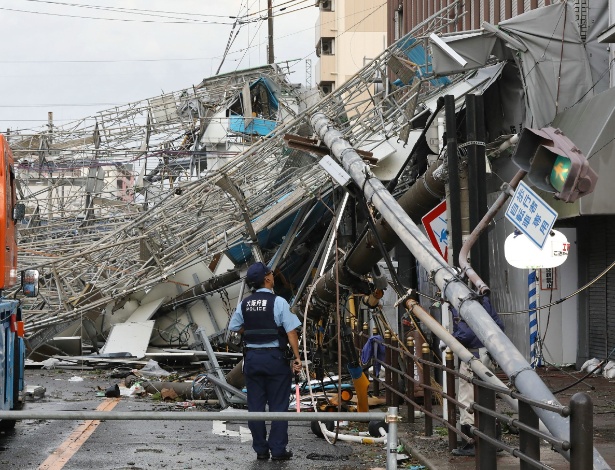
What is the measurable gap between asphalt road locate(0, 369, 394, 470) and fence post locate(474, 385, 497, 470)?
7.16 ft

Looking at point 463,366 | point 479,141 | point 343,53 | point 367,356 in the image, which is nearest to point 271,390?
point 463,366

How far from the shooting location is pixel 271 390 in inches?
399

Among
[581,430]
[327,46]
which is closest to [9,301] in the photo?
[581,430]

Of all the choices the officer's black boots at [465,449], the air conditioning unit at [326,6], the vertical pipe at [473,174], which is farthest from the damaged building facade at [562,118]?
the air conditioning unit at [326,6]

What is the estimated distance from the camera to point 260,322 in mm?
10047

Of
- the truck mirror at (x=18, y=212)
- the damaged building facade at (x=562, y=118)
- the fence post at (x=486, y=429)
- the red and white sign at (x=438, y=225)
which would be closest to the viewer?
A: the fence post at (x=486, y=429)

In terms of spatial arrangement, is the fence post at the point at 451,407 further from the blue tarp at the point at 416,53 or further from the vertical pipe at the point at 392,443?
the blue tarp at the point at 416,53

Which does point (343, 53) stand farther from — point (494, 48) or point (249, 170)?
point (494, 48)

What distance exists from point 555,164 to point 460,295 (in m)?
1.52

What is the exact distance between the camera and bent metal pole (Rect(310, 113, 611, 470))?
21.1 feet

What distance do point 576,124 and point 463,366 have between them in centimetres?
678

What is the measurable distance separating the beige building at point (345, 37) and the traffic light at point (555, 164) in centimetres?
6293

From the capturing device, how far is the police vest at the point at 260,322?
32.9 ft

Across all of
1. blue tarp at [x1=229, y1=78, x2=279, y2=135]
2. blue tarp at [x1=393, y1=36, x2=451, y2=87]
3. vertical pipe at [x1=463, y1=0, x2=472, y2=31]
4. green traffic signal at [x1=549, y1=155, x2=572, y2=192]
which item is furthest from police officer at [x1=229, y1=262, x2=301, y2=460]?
blue tarp at [x1=229, y1=78, x2=279, y2=135]
